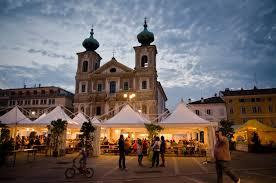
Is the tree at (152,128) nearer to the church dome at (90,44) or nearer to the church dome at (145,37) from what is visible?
the church dome at (145,37)

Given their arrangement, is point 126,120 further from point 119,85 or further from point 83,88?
point 83,88

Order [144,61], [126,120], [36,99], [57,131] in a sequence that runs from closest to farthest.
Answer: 1. [57,131]
2. [126,120]
3. [144,61]
4. [36,99]

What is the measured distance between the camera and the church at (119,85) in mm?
38656

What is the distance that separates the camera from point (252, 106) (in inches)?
1767

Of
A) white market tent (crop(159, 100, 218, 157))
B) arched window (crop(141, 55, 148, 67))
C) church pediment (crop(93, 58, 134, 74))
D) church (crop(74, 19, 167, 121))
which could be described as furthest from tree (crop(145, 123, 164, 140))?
church pediment (crop(93, 58, 134, 74))

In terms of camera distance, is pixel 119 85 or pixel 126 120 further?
pixel 119 85

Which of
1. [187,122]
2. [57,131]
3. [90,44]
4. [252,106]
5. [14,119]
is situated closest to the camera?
[57,131]

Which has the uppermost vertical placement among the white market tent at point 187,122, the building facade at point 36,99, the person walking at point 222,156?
the building facade at point 36,99

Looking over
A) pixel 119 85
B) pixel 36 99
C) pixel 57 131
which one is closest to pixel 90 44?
pixel 119 85

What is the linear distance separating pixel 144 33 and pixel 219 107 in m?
20.9

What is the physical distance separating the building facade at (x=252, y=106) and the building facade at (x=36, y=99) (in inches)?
1326

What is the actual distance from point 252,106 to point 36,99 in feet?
147

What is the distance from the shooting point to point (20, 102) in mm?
52125

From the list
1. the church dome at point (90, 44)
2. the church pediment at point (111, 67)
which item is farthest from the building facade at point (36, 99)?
the church pediment at point (111, 67)
